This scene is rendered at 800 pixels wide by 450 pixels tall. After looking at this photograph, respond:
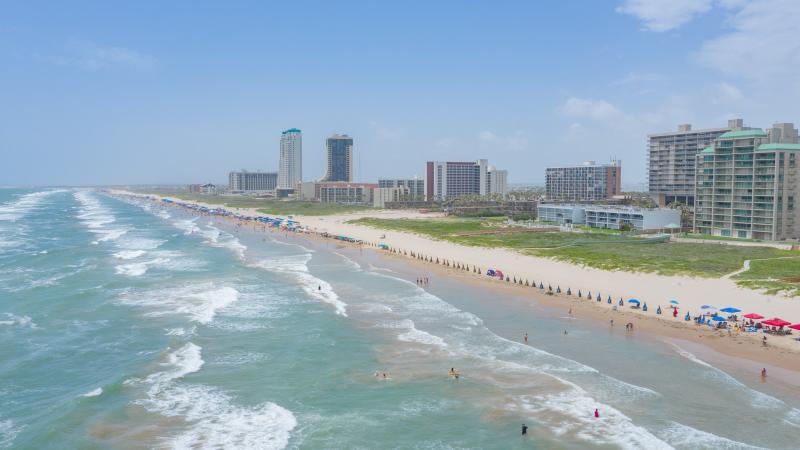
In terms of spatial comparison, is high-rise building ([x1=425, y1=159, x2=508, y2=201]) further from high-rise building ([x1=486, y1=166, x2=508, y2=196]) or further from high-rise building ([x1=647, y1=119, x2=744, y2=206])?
high-rise building ([x1=647, y1=119, x2=744, y2=206])

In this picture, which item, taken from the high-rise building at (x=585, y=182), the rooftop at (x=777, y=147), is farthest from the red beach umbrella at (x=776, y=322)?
the high-rise building at (x=585, y=182)

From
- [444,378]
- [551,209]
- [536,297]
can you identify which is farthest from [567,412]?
[551,209]

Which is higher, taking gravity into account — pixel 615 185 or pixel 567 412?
pixel 615 185

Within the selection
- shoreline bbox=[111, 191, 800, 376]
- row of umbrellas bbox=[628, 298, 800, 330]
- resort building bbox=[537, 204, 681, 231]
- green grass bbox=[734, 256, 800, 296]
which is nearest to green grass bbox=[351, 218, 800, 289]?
green grass bbox=[734, 256, 800, 296]

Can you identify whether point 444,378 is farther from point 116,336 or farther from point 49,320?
point 49,320

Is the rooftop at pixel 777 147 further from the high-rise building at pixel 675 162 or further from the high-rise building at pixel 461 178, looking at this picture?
the high-rise building at pixel 461 178

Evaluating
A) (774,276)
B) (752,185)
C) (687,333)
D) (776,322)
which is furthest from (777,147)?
(687,333)
